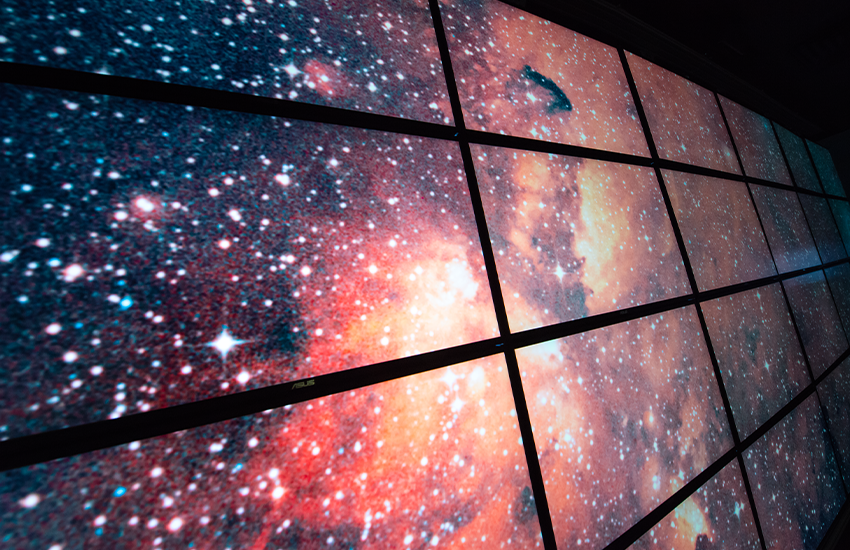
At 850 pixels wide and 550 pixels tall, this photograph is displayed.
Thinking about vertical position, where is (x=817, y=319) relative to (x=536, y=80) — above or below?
below

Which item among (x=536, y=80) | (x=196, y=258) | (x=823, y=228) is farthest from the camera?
(x=823, y=228)

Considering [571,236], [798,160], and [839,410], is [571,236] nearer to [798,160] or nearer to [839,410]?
[839,410]

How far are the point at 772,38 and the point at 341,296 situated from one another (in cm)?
326

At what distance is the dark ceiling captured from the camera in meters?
1.66

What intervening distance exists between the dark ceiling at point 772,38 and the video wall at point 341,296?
1044 mm

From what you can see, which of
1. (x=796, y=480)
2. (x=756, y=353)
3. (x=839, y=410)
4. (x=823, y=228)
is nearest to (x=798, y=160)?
(x=823, y=228)

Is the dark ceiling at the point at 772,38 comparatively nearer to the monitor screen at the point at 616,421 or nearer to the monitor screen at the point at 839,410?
the monitor screen at the point at 616,421

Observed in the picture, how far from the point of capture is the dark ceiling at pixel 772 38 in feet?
5.43

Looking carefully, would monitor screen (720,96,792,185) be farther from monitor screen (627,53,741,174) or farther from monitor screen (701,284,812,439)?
monitor screen (701,284,812,439)

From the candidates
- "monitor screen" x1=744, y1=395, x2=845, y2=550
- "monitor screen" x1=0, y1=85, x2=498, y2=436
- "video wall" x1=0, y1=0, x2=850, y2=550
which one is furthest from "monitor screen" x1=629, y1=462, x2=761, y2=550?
"monitor screen" x1=0, y1=85, x2=498, y2=436

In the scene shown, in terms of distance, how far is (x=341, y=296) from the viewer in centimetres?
60

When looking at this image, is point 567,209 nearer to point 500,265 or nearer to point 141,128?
point 500,265

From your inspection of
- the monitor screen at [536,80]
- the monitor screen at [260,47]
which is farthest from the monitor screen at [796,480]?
the monitor screen at [260,47]

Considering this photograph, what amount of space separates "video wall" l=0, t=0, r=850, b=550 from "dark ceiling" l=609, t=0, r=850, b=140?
1044mm
